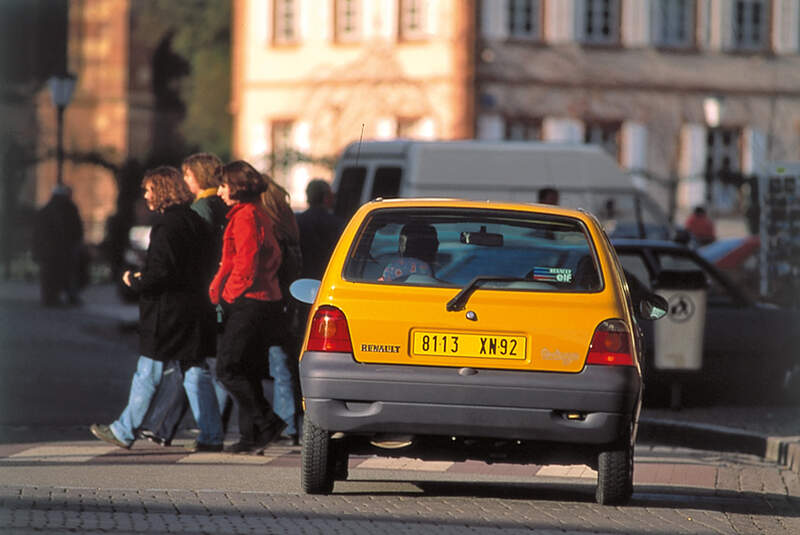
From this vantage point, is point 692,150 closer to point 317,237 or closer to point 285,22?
point 285,22

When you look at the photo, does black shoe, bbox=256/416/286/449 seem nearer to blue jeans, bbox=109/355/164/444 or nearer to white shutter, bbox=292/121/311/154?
blue jeans, bbox=109/355/164/444

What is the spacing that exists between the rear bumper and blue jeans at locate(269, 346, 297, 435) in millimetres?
3056

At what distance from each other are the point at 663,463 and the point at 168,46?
61122 mm

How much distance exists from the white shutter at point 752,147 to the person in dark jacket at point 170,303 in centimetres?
3373

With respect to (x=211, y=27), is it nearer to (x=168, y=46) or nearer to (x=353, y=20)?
(x=168, y=46)

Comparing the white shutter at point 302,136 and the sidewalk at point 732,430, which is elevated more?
the white shutter at point 302,136

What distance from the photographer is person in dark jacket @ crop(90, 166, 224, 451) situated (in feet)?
37.4

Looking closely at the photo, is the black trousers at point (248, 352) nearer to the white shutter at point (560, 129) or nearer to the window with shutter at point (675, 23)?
the white shutter at point (560, 129)

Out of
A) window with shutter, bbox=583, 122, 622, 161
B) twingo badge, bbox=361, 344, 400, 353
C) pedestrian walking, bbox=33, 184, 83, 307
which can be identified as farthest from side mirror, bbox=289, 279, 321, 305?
window with shutter, bbox=583, 122, 622, 161

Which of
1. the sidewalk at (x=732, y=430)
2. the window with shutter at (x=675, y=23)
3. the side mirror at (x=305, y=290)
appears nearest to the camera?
the side mirror at (x=305, y=290)

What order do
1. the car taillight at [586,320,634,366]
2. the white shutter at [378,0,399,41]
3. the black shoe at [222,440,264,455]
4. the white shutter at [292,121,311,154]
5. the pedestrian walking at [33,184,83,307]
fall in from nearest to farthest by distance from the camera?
1. the car taillight at [586,320,634,366]
2. the black shoe at [222,440,264,455]
3. the pedestrian walking at [33,184,83,307]
4. the white shutter at [378,0,399,41]
5. the white shutter at [292,121,311,154]

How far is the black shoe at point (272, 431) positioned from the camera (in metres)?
11.5

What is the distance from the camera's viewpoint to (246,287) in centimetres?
1122

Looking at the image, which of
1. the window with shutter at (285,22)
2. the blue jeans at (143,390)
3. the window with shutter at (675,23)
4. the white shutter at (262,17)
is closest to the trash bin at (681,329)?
the blue jeans at (143,390)
